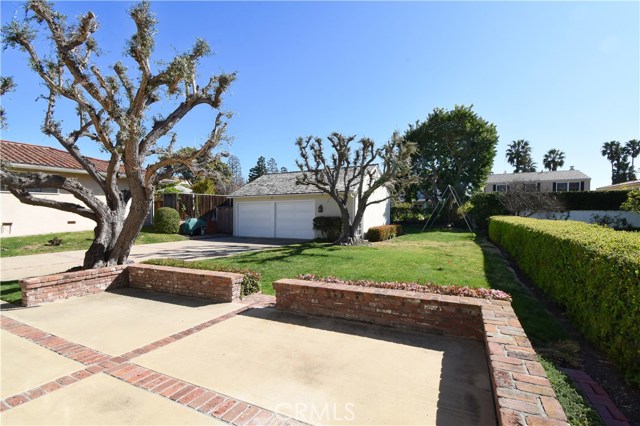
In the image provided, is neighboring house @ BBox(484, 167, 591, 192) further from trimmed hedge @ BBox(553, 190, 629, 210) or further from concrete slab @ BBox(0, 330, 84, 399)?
concrete slab @ BBox(0, 330, 84, 399)

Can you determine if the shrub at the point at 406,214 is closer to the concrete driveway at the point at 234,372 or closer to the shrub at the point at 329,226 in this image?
the shrub at the point at 329,226

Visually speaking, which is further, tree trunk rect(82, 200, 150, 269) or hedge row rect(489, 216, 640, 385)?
tree trunk rect(82, 200, 150, 269)

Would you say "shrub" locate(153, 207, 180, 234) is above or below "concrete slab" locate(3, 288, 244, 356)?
above

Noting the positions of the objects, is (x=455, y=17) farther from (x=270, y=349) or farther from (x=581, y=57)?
(x=270, y=349)

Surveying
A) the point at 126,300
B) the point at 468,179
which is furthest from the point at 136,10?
the point at 468,179

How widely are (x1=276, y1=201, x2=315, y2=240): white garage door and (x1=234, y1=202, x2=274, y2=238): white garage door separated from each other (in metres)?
0.59

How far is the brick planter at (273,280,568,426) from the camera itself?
216 centimetres

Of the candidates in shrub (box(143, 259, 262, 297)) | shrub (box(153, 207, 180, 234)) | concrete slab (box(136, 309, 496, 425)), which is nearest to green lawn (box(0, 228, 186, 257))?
shrub (box(153, 207, 180, 234))

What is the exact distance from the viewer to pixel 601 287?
3.94 metres

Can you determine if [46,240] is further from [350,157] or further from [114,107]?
[350,157]

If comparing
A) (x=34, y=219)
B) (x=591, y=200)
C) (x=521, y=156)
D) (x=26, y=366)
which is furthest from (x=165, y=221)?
(x=521, y=156)

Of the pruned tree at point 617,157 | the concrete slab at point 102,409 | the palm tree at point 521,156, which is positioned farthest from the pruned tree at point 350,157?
the pruned tree at point 617,157

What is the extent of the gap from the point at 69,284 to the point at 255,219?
13367 millimetres

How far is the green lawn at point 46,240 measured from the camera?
1223 centimetres
